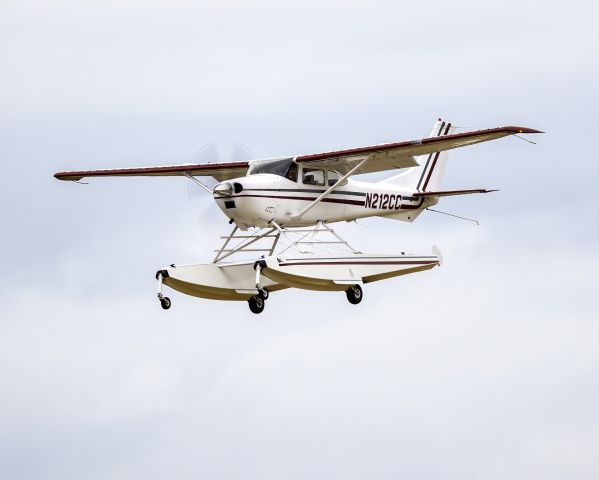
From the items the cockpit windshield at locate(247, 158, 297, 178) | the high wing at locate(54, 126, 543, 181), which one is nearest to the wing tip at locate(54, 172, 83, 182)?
the high wing at locate(54, 126, 543, 181)

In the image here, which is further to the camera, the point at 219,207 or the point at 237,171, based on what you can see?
the point at 237,171

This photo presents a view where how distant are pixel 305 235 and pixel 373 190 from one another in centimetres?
276

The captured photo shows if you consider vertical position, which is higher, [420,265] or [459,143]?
[459,143]

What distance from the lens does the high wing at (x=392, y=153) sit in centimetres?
3459

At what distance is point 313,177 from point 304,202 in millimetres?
701

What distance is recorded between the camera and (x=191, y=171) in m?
38.3

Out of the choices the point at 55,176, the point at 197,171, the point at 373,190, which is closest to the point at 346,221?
the point at 373,190

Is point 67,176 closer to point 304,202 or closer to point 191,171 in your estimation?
point 191,171

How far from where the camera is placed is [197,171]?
3828 centimetres

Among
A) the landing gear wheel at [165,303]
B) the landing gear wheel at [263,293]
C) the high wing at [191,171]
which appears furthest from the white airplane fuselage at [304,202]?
the landing gear wheel at [165,303]

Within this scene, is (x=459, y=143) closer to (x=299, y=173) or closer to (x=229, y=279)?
(x=299, y=173)

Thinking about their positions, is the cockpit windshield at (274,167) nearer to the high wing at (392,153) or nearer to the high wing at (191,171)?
the high wing at (392,153)

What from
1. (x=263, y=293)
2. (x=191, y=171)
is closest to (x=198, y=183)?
(x=191, y=171)

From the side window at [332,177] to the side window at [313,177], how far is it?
0.24 metres
